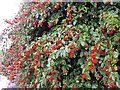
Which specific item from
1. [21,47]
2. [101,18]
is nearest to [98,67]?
[101,18]

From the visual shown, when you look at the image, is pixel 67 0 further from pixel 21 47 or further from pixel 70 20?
pixel 21 47

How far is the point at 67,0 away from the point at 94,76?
1.99ft

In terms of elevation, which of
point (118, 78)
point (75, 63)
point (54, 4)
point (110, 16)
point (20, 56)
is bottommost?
point (118, 78)

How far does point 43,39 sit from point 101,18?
47 cm

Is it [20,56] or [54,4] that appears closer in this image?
[54,4]

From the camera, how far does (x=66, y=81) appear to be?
1.52 metres

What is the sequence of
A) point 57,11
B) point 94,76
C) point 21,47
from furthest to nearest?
point 21,47 < point 57,11 < point 94,76

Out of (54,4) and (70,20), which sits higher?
(54,4)

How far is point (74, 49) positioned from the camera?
4.60 feet

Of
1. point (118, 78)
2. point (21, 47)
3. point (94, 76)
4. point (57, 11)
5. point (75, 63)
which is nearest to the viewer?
point (118, 78)

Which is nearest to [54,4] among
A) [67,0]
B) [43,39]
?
[67,0]

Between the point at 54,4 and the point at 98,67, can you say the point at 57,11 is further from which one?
the point at 98,67

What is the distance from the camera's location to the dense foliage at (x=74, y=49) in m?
1.37

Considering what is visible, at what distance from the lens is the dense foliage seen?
1367 millimetres
